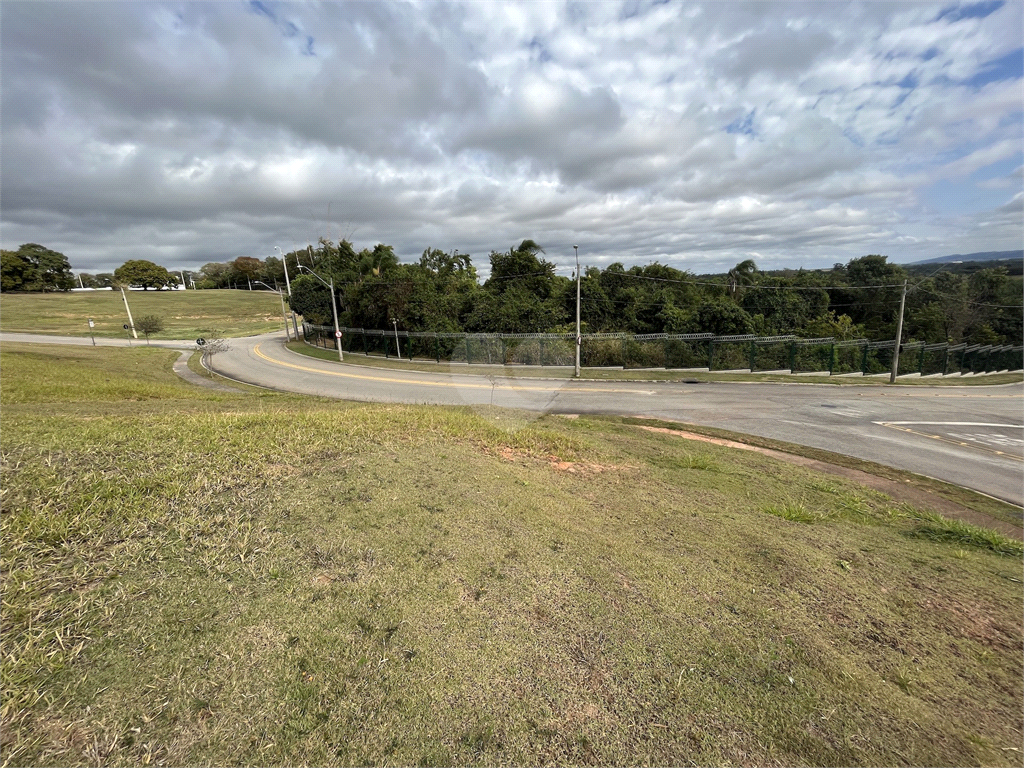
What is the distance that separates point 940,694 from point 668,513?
9.35 feet

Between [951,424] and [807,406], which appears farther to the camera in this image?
[807,406]

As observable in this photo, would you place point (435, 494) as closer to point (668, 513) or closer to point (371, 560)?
point (371, 560)

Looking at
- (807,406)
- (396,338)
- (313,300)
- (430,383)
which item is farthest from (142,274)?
(807,406)

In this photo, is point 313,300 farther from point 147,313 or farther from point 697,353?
point 147,313

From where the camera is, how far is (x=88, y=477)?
4.61m

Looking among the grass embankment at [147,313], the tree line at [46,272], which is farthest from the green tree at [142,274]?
the grass embankment at [147,313]

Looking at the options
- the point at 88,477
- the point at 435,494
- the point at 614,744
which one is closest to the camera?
the point at 614,744

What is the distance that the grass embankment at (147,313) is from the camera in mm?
52562

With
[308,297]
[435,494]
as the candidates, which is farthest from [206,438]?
[308,297]

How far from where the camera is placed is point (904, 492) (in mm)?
7961

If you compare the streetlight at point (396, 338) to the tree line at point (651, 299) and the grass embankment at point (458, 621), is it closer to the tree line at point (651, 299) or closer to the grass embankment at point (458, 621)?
the tree line at point (651, 299)

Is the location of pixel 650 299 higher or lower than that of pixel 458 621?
higher

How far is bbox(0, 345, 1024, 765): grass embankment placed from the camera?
2.38 metres

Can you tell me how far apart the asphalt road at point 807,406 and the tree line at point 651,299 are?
289 inches
